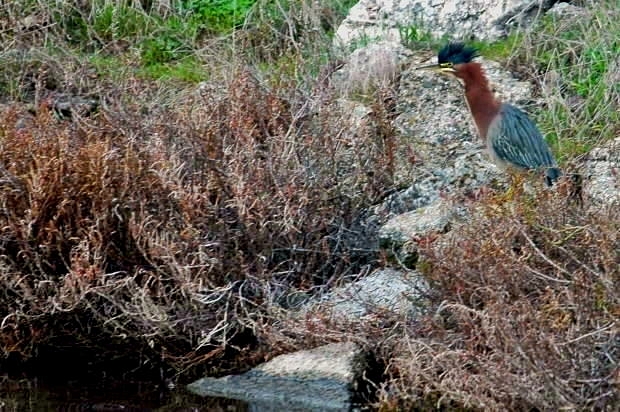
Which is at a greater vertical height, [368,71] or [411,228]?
[368,71]

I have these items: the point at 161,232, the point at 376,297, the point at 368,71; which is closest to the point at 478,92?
the point at 368,71

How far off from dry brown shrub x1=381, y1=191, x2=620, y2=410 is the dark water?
2.99 ft

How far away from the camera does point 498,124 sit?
25.3 ft

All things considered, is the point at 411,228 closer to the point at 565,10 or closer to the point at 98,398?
the point at 98,398

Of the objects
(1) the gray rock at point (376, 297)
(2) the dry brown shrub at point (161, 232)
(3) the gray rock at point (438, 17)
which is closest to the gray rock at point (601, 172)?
(1) the gray rock at point (376, 297)

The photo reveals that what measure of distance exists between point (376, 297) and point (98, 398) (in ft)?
4.52

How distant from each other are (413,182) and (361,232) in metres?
0.52

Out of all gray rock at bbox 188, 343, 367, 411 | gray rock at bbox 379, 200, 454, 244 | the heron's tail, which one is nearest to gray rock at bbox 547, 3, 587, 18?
the heron's tail

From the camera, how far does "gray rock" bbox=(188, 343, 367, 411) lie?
21.5 feet

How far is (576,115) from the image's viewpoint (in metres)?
8.47

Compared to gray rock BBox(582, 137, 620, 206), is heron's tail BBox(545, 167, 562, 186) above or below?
above

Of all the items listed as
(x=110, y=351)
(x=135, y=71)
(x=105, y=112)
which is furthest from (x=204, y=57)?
(x=110, y=351)

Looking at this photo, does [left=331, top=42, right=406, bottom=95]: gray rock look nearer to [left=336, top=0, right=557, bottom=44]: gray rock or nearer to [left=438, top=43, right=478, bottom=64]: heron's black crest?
[left=336, top=0, right=557, bottom=44]: gray rock

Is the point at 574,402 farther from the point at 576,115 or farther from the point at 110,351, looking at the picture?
the point at 576,115
